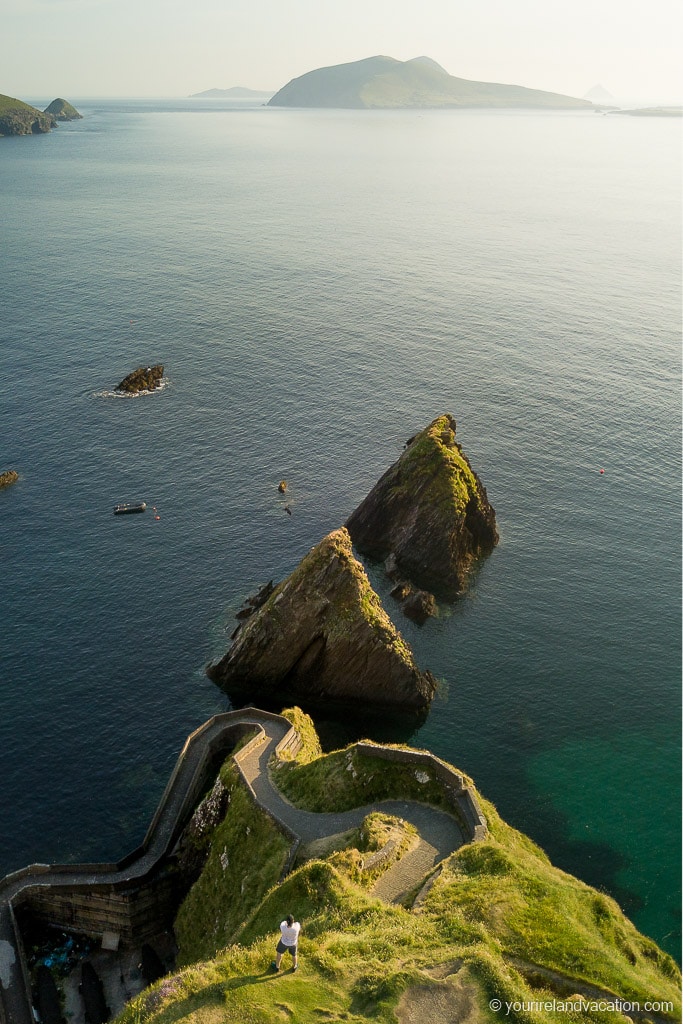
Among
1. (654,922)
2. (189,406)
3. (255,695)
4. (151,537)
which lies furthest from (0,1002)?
(189,406)

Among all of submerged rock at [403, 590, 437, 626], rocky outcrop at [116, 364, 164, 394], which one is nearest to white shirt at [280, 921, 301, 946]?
submerged rock at [403, 590, 437, 626]

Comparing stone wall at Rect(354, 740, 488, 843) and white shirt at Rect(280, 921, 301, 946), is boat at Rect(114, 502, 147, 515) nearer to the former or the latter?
stone wall at Rect(354, 740, 488, 843)

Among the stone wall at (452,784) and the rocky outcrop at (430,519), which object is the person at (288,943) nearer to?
the stone wall at (452,784)

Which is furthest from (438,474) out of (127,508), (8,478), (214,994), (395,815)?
(214,994)

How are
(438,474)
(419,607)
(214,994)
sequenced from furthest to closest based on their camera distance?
1. (438,474)
2. (419,607)
3. (214,994)

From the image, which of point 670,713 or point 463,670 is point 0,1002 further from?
point 670,713

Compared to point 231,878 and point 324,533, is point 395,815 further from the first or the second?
point 324,533

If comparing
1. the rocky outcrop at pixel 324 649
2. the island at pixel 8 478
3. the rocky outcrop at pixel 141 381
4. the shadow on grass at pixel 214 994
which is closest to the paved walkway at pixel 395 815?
the shadow on grass at pixel 214 994
